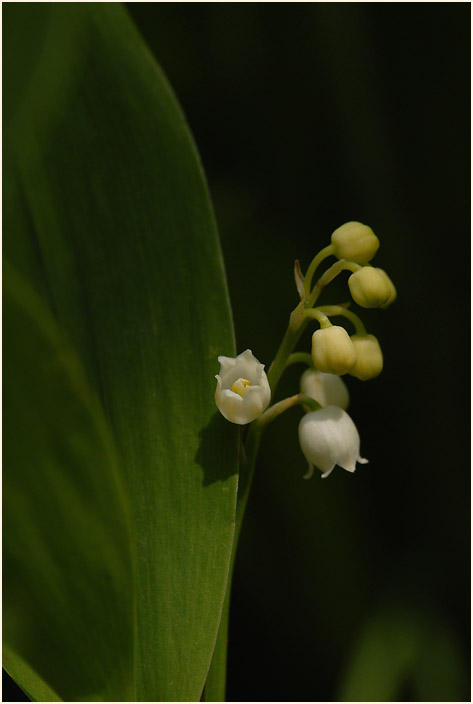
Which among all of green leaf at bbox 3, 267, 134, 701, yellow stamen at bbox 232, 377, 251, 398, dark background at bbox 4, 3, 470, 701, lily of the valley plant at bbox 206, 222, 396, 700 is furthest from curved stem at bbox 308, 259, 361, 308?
dark background at bbox 4, 3, 470, 701

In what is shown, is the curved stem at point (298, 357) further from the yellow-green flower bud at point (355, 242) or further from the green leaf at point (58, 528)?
the green leaf at point (58, 528)

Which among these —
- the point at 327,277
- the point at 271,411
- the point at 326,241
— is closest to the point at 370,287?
the point at 327,277

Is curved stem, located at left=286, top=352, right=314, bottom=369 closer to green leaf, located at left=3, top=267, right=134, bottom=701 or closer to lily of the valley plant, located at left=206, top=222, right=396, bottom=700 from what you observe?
lily of the valley plant, located at left=206, top=222, right=396, bottom=700

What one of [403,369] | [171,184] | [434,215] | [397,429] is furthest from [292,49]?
[171,184]

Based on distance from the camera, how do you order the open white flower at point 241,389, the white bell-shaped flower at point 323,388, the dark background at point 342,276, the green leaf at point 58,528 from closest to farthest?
the green leaf at point 58,528 → the open white flower at point 241,389 → the white bell-shaped flower at point 323,388 → the dark background at point 342,276

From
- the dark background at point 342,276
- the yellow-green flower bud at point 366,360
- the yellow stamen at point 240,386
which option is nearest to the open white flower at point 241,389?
the yellow stamen at point 240,386
